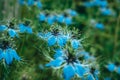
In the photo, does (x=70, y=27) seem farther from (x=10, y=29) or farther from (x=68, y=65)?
(x=68, y=65)

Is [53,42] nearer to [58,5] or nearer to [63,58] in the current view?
[63,58]

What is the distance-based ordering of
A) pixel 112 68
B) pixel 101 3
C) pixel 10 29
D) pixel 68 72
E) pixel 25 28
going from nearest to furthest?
1. pixel 68 72
2. pixel 10 29
3. pixel 25 28
4. pixel 112 68
5. pixel 101 3

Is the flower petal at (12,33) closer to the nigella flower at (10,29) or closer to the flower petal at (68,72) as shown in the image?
the nigella flower at (10,29)

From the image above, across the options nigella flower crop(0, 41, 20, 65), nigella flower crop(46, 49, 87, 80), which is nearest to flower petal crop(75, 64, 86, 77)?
nigella flower crop(46, 49, 87, 80)

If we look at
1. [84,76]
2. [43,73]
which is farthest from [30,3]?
[84,76]

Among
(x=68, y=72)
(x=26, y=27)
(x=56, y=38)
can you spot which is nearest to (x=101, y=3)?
(x=26, y=27)

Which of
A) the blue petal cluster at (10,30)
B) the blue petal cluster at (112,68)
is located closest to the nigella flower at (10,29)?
the blue petal cluster at (10,30)
